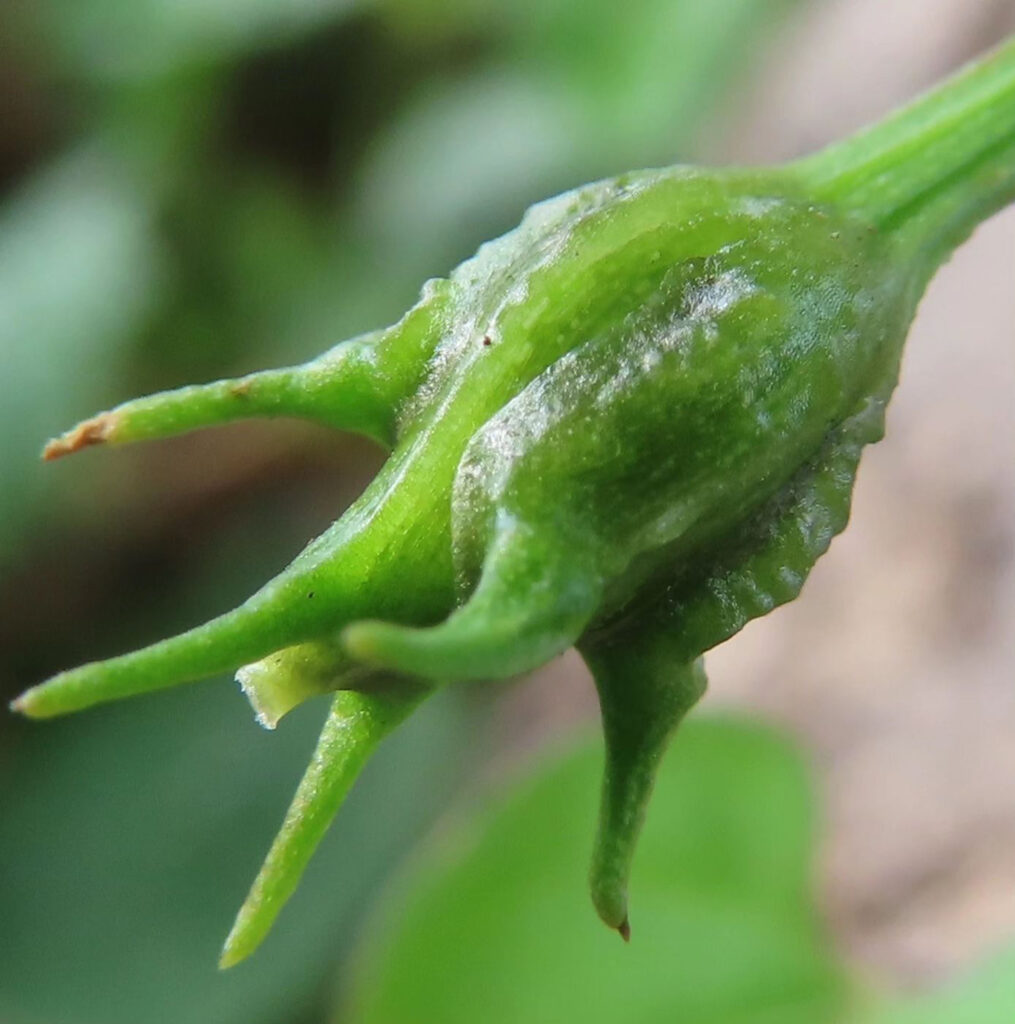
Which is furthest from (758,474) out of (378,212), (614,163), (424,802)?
(378,212)

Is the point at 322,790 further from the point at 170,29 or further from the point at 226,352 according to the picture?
the point at 170,29

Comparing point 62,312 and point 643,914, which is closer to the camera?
point 643,914

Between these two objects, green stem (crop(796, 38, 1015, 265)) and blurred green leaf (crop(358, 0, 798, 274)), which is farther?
blurred green leaf (crop(358, 0, 798, 274))

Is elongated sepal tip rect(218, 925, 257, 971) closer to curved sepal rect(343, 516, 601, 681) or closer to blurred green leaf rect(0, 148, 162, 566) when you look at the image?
curved sepal rect(343, 516, 601, 681)

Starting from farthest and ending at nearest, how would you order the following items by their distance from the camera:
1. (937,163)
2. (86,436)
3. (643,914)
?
1. (643,914)
2. (937,163)
3. (86,436)

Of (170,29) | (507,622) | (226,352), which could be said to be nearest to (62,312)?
(226,352)

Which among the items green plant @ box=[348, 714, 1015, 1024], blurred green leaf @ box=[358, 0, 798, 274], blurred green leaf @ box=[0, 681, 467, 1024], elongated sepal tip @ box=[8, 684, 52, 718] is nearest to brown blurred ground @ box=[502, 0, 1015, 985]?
green plant @ box=[348, 714, 1015, 1024]

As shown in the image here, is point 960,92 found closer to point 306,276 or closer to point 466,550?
point 466,550
